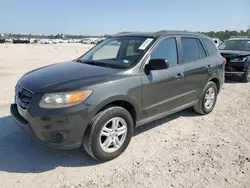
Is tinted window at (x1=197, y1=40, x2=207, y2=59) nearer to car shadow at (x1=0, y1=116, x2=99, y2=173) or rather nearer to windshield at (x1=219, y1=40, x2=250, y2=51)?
car shadow at (x1=0, y1=116, x2=99, y2=173)

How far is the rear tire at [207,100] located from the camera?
513cm

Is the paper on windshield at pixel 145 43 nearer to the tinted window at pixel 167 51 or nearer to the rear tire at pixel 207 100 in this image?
the tinted window at pixel 167 51

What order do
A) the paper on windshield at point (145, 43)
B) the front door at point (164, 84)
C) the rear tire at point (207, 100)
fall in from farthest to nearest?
the rear tire at point (207, 100), the paper on windshield at point (145, 43), the front door at point (164, 84)

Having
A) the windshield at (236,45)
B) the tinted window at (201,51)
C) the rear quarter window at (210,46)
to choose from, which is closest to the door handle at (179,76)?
the tinted window at (201,51)

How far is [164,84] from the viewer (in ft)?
13.0

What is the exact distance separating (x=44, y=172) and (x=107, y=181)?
86 cm

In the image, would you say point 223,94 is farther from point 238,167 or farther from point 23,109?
point 23,109

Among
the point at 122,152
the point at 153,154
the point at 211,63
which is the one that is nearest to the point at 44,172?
the point at 122,152

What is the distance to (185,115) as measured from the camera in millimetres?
5363

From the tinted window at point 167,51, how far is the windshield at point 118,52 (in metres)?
0.19

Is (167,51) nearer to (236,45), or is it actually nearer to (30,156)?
(30,156)

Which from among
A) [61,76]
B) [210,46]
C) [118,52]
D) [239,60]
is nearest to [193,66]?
[210,46]

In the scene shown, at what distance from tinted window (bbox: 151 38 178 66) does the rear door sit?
231 millimetres

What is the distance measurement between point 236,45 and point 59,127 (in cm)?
965
